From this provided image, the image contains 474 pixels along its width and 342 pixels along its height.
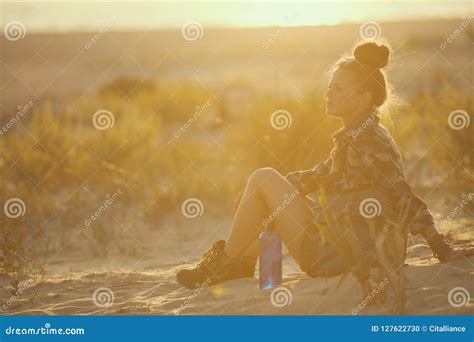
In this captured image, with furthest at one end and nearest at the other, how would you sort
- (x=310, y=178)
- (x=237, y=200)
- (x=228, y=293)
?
(x=237, y=200) → (x=310, y=178) → (x=228, y=293)

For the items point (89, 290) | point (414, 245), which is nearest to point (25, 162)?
point (89, 290)

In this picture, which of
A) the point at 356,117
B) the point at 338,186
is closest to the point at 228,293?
the point at 338,186

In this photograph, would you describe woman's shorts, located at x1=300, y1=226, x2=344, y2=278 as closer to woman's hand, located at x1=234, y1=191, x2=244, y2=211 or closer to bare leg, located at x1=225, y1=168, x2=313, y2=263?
bare leg, located at x1=225, y1=168, x2=313, y2=263

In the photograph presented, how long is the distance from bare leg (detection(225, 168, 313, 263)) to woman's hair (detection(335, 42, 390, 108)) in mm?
722

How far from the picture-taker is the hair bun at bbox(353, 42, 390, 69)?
5.21 metres

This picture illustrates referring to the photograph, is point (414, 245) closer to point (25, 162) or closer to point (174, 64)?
point (25, 162)

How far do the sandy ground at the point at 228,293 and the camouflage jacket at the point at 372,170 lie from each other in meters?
0.38

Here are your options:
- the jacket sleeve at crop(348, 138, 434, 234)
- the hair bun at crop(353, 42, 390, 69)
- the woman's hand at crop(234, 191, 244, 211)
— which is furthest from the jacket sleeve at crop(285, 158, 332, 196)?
the hair bun at crop(353, 42, 390, 69)

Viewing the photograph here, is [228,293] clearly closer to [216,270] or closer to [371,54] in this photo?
[216,270]

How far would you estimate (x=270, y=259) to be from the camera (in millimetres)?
5410

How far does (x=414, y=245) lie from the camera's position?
22.5ft

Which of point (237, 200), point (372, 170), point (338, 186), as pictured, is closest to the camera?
point (372, 170)

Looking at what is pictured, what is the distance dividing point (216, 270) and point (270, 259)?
1.41ft

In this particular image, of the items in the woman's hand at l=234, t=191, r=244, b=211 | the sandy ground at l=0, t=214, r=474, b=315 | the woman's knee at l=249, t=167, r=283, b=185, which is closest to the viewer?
the sandy ground at l=0, t=214, r=474, b=315
